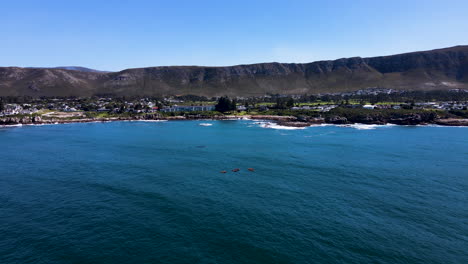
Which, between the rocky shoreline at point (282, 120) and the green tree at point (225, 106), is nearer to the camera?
the rocky shoreline at point (282, 120)

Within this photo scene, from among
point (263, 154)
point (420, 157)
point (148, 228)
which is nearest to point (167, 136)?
point (263, 154)

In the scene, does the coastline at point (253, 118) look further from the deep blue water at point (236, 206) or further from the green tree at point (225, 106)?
the deep blue water at point (236, 206)

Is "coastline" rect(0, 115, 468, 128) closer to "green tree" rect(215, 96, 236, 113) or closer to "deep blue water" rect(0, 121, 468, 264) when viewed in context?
"green tree" rect(215, 96, 236, 113)

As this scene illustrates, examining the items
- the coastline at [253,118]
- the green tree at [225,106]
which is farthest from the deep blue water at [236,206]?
the green tree at [225,106]

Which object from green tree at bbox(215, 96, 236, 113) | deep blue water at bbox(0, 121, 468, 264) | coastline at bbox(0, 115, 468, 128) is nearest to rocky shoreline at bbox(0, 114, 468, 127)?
coastline at bbox(0, 115, 468, 128)

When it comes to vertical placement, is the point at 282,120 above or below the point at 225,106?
below

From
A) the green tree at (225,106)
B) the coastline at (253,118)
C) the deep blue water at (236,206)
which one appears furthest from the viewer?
the green tree at (225,106)

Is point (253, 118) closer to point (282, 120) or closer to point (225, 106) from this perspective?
point (282, 120)

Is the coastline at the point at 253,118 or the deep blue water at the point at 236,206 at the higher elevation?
the coastline at the point at 253,118

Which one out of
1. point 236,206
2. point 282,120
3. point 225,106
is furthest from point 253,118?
point 236,206

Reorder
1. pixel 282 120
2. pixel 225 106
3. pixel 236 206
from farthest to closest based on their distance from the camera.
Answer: pixel 225 106
pixel 282 120
pixel 236 206

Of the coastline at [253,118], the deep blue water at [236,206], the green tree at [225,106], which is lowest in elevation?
the deep blue water at [236,206]
